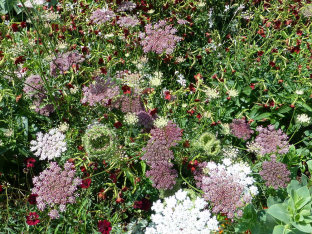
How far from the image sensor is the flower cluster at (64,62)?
2.57 m

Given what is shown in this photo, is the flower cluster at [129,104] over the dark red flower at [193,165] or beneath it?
over

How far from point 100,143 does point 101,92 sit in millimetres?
475

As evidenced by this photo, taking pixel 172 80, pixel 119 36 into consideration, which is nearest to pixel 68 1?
pixel 119 36

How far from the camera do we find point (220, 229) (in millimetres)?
2260

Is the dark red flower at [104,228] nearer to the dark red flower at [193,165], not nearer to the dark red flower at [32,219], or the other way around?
the dark red flower at [32,219]

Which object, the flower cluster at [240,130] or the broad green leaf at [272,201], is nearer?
the broad green leaf at [272,201]

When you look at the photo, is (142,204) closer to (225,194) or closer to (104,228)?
(104,228)

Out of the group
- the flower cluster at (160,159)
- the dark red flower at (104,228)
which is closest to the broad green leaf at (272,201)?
the flower cluster at (160,159)

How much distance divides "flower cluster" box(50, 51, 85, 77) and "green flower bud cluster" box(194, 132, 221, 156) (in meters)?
1.29

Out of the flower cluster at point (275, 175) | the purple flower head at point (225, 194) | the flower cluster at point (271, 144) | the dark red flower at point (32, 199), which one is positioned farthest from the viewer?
the flower cluster at point (271, 144)

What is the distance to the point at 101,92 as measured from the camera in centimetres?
245

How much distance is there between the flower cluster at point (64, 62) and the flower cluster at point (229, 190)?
1505mm

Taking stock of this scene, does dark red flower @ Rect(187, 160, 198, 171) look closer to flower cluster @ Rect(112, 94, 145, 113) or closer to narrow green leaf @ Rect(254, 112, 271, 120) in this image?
flower cluster @ Rect(112, 94, 145, 113)

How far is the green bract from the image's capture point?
2.13 metres
